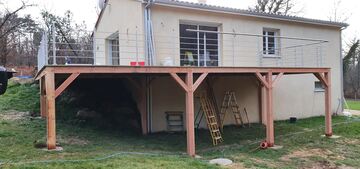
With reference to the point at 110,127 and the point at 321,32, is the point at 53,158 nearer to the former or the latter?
the point at 110,127

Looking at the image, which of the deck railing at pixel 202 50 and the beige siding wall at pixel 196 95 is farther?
the beige siding wall at pixel 196 95

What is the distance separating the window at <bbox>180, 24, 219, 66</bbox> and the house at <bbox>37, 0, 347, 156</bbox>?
0.04 meters

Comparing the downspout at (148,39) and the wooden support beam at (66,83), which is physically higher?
the downspout at (148,39)

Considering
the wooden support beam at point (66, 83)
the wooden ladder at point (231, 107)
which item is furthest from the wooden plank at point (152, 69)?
the wooden ladder at point (231, 107)

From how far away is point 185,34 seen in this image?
1134 centimetres

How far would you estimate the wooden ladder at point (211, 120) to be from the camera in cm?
1019

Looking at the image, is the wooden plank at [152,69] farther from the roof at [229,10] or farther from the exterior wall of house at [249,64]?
the roof at [229,10]

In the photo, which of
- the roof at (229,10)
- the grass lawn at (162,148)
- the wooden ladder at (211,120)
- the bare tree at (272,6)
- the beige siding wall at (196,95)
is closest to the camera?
the grass lawn at (162,148)

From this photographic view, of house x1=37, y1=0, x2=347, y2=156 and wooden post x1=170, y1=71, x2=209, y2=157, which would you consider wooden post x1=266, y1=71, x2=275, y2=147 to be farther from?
wooden post x1=170, y1=71, x2=209, y2=157

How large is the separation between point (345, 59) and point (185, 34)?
21015 mm

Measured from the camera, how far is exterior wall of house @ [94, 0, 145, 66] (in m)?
10.5

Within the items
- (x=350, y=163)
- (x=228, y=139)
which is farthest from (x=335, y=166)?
(x=228, y=139)

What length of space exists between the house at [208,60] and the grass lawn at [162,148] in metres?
0.64

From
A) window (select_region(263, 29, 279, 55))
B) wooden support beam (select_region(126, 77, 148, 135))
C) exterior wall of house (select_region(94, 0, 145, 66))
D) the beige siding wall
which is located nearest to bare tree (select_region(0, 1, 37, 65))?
exterior wall of house (select_region(94, 0, 145, 66))
